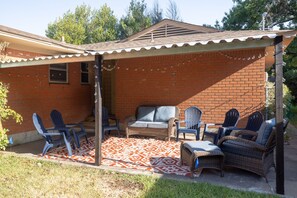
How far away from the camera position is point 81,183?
4.54 m

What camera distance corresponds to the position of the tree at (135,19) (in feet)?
90.1

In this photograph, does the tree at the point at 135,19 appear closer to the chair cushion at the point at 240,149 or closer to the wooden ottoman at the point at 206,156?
the chair cushion at the point at 240,149

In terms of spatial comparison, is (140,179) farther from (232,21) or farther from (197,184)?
(232,21)

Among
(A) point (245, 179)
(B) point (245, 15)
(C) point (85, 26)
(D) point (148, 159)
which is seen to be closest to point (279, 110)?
(A) point (245, 179)

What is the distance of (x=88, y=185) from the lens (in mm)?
4453

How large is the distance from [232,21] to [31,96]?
18.6m

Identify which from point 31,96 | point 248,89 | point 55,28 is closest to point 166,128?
point 248,89

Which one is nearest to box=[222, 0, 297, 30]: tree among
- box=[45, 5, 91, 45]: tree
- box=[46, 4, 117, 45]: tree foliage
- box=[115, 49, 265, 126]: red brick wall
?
box=[115, 49, 265, 126]: red brick wall

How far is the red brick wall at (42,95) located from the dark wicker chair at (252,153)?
21.6 ft

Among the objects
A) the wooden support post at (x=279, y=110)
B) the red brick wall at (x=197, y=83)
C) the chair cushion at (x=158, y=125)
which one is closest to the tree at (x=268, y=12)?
the red brick wall at (x=197, y=83)

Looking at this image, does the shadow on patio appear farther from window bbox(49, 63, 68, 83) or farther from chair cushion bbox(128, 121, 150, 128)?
window bbox(49, 63, 68, 83)

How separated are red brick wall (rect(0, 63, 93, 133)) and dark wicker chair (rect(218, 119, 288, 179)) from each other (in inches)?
259

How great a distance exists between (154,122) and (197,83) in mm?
2200

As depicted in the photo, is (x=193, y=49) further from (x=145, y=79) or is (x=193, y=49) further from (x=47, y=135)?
(x=145, y=79)
